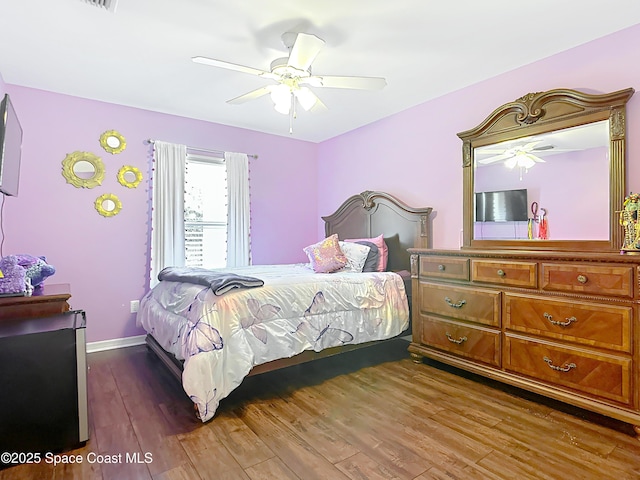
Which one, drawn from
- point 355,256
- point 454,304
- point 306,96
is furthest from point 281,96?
point 454,304

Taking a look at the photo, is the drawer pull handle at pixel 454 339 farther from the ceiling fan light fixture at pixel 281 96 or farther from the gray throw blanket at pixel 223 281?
the ceiling fan light fixture at pixel 281 96

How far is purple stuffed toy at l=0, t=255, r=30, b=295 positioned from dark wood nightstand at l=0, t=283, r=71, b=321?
0.07 meters

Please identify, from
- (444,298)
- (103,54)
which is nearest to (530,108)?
(444,298)

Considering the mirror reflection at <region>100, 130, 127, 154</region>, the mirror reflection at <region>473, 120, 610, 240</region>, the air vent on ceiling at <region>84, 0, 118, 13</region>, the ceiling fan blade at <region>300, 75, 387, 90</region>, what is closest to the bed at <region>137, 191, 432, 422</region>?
the mirror reflection at <region>473, 120, 610, 240</region>

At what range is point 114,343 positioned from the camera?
373cm

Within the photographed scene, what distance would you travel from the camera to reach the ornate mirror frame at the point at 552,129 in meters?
2.39

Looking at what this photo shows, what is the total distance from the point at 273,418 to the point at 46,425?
1.14m

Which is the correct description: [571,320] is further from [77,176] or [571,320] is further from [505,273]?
[77,176]

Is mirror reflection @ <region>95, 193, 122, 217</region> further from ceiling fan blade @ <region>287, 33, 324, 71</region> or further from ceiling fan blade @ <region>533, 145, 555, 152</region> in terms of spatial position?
ceiling fan blade @ <region>533, 145, 555, 152</region>

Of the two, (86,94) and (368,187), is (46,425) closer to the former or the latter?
(86,94)

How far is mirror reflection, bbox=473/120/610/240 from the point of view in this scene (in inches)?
98.6

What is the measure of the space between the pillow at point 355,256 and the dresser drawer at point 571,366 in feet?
4.93

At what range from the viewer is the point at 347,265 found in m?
3.67

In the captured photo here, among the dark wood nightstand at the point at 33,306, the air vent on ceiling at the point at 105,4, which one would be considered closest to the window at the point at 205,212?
the dark wood nightstand at the point at 33,306
